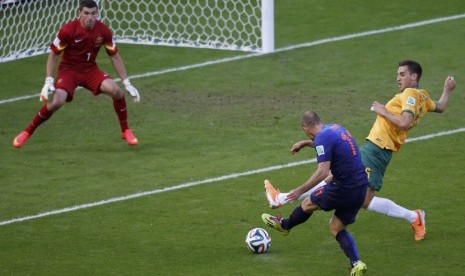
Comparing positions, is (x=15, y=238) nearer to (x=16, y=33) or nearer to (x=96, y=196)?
(x=96, y=196)

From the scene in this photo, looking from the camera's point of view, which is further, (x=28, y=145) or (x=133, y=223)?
(x=28, y=145)

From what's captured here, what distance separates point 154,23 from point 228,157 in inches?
278

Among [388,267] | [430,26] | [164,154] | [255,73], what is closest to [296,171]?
[164,154]

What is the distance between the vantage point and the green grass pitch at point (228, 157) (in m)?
11.3

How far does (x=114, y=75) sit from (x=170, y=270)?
874cm

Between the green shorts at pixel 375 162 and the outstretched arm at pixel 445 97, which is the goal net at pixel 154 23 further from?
the green shorts at pixel 375 162

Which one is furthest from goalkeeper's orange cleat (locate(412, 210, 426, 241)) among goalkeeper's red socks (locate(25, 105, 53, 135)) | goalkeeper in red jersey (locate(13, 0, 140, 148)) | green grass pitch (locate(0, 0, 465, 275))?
goalkeeper's red socks (locate(25, 105, 53, 135))

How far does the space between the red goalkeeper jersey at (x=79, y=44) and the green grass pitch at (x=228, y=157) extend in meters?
1.21

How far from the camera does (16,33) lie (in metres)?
20.2

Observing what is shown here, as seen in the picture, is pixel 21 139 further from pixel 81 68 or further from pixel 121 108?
pixel 121 108

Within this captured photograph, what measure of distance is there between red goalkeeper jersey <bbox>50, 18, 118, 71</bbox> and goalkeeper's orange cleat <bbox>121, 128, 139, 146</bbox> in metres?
1.02

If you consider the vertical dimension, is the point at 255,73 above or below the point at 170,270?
below

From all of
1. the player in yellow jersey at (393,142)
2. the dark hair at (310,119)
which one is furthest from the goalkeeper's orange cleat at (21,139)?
the dark hair at (310,119)

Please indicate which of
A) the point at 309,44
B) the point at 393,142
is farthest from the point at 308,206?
the point at 309,44
